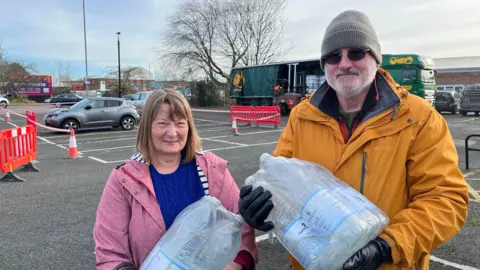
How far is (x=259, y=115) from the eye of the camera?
16891 mm

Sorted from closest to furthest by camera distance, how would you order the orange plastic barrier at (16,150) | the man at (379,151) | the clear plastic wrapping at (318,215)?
the clear plastic wrapping at (318,215) < the man at (379,151) < the orange plastic barrier at (16,150)

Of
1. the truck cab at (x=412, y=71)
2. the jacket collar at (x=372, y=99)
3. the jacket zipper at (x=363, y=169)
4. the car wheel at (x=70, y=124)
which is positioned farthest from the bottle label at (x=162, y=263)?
the truck cab at (x=412, y=71)

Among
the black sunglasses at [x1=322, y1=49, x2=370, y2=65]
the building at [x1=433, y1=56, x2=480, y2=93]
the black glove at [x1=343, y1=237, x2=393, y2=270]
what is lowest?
the black glove at [x1=343, y1=237, x2=393, y2=270]

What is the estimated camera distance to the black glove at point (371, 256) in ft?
4.46

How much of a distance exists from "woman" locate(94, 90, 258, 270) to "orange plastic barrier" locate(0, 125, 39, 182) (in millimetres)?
6393

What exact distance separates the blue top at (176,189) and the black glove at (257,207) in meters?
0.40

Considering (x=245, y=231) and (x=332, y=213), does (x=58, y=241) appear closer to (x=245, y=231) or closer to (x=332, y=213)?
(x=245, y=231)

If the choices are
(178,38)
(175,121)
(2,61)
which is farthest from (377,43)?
(2,61)

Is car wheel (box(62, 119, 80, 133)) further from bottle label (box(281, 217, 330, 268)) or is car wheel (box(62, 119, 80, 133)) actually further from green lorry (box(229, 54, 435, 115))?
bottle label (box(281, 217, 330, 268))

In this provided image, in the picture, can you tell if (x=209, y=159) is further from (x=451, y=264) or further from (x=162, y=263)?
(x=451, y=264)

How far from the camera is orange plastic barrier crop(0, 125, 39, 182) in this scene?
279 inches

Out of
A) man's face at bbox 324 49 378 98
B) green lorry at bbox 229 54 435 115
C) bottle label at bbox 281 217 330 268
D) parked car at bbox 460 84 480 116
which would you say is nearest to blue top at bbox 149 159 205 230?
bottle label at bbox 281 217 330 268

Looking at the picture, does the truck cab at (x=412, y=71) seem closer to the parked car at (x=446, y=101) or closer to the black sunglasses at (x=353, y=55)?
the parked car at (x=446, y=101)

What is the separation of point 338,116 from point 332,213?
619mm
